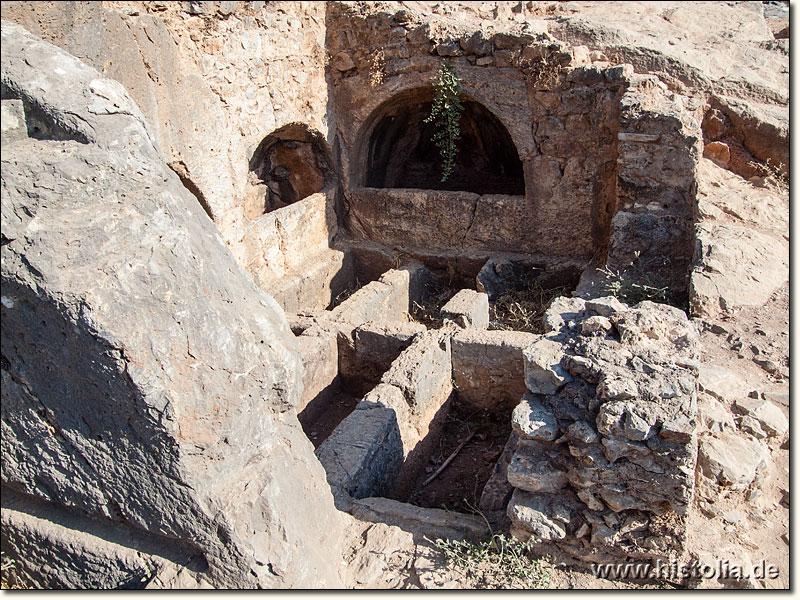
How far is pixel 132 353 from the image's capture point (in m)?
2.19

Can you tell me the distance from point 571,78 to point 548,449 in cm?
449

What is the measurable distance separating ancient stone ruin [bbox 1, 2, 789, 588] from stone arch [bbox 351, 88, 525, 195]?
44 millimetres

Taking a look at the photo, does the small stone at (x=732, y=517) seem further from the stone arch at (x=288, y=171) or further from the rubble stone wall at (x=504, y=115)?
the stone arch at (x=288, y=171)

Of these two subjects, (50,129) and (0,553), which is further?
(0,553)

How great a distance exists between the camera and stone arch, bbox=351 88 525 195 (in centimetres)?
770

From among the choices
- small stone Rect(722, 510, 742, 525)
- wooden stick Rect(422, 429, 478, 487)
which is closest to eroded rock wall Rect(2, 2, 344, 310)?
wooden stick Rect(422, 429, 478, 487)

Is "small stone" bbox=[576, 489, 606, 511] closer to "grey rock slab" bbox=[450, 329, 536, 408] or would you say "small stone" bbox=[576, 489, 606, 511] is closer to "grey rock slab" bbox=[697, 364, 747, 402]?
"grey rock slab" bbox=[697, 364, 747, 402]

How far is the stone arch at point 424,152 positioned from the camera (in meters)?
7.70

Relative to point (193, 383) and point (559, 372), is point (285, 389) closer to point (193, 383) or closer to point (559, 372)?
point (193, 383)

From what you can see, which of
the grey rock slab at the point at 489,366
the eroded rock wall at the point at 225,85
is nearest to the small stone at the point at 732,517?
the grey rock slab at the point at 489,366

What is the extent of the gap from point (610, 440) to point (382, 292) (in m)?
3.76

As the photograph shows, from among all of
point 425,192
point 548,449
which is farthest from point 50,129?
point 425,192

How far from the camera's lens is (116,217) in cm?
217

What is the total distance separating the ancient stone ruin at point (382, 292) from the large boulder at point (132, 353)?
0.04 ft
